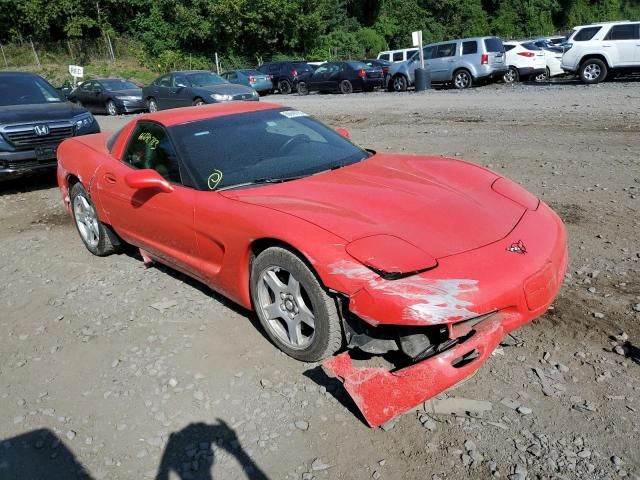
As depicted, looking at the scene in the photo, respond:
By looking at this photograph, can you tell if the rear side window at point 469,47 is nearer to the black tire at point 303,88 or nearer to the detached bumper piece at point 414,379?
the black tire at point 303,88

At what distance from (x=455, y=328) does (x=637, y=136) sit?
7205mm

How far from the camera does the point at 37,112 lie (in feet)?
26.2

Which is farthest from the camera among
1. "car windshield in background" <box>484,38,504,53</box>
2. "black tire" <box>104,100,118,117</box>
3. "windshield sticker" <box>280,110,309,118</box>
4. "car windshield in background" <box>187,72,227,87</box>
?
"black tire" <box>104,100,118,117</box>

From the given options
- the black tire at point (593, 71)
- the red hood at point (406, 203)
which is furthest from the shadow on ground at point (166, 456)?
the black tire at point (593, 71)

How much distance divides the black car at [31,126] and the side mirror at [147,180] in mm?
4787

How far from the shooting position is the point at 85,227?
5.30 meters

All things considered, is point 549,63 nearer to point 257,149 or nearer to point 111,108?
point 111,108

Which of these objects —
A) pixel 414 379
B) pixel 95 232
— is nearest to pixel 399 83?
pixel 95 232

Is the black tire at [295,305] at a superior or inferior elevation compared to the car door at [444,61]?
inferior

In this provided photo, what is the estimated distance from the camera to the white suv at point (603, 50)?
1577cm

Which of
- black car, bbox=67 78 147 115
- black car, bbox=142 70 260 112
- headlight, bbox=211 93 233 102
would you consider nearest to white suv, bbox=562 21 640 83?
black car, bbox=142 70 260 112

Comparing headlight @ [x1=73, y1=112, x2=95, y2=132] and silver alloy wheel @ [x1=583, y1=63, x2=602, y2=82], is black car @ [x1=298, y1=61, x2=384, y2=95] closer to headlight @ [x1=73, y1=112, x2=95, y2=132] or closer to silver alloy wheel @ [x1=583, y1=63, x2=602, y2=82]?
silver alloy wheel @ [x1=583, y1=63, x2=602, y2=82]

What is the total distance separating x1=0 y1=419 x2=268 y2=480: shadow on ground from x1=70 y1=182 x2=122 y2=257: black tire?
7.80ft

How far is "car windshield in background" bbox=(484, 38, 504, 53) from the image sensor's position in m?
18.8
